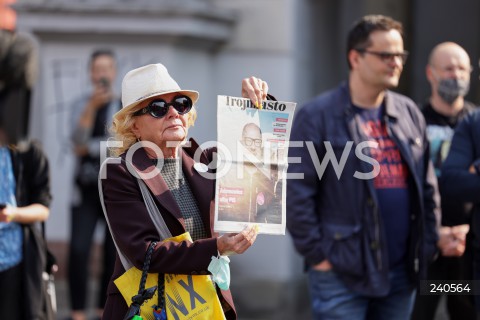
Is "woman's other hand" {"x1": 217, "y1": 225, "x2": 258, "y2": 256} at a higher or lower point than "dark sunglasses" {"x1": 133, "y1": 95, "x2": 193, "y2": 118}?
lower

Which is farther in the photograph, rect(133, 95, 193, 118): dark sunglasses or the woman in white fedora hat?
rect(133, 95, 193, 118): dark sunglasses

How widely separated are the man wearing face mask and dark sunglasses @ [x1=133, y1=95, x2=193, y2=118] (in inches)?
83.3

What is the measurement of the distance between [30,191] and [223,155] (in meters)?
2.17

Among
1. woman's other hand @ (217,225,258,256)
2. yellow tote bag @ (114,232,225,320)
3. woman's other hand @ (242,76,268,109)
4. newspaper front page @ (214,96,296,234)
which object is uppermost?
woman's other hand @ (242,76,268,109)

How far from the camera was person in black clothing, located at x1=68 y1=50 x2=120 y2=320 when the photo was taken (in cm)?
756

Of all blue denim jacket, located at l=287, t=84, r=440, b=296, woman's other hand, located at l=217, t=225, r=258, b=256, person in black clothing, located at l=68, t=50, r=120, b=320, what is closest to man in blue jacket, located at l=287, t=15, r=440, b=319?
blue denim jacket, located at l=287, t=84, r=440, b=296

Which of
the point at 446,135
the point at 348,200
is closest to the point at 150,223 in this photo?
the point at 348,200

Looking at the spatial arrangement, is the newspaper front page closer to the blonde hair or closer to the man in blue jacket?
the blonde hair

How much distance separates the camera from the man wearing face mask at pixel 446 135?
5.71 meters

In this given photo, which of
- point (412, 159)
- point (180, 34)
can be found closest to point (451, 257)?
point (412, 159)

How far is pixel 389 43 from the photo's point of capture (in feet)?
18.2

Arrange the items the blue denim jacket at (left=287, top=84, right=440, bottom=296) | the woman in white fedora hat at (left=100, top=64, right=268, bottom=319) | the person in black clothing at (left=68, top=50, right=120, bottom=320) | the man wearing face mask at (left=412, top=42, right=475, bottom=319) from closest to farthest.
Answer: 1. the woman in white fedora hat at (left=100, top=64, right=268, bottom=319)
2. the blue denim jacket at (left=287, top=84, right=440, bottom=296)
3. the man wearing face mask at (left=412, top=42, right=475, bottom=319)
4. the person in black clothing at (left=68, top=50, right=120, bottom=320)

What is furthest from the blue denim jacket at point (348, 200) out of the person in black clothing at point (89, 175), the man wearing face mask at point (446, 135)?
the person in black clothing at point (89, 175)

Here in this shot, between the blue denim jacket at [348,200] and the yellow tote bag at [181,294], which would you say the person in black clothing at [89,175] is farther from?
the yellow tote bag at [181,294]
